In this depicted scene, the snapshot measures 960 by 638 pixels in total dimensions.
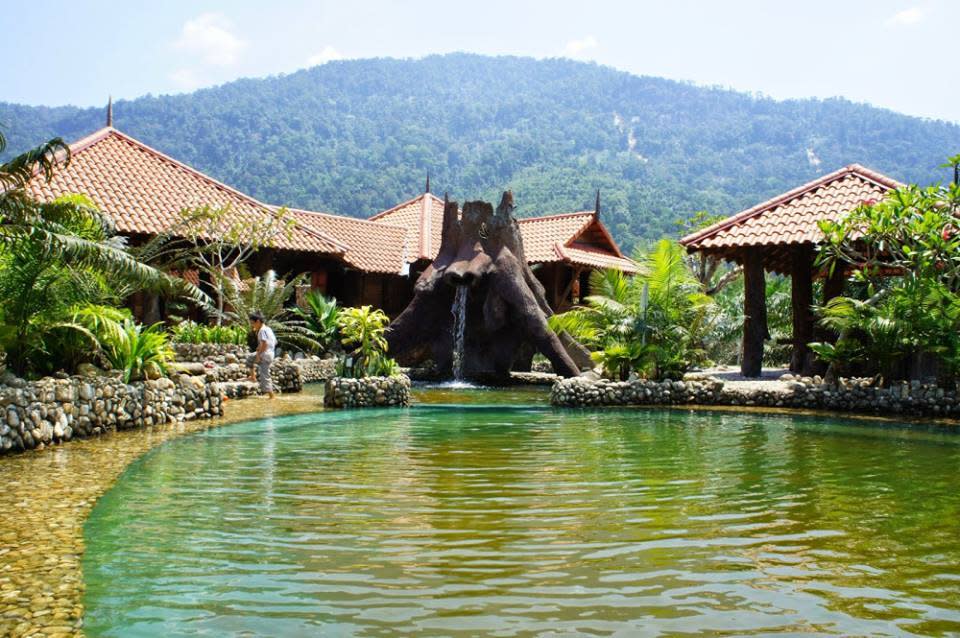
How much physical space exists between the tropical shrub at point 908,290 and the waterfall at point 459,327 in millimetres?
9270

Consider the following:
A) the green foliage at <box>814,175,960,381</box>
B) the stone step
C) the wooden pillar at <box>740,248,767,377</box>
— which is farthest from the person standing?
the wooden pillar at <box>740,248,767,377</box>

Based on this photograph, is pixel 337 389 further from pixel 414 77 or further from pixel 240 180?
pixel 414 77

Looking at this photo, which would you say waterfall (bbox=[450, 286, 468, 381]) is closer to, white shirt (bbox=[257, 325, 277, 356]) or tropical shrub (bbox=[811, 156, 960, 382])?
white shirt (bbox=[257, 325, 277, 356])

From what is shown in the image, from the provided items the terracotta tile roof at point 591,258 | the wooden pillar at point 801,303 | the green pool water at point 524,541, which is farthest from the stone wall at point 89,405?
the terracotta tile roof at point 591,258

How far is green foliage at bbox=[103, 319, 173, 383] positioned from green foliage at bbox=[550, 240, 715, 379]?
760 cm

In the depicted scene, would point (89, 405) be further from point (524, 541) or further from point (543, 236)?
point (543, 236)

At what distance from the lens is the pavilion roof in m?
17.2

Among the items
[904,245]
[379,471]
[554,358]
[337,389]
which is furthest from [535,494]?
[554,358]

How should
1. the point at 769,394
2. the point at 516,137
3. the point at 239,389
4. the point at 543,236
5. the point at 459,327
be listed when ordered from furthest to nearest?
the point at 516,137
the point at 543,236
the point at 459,327
the point at 239,389
the point at 769,394

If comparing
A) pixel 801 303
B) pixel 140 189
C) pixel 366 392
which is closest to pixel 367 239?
pixel 140 189

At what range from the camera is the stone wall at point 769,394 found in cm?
1409

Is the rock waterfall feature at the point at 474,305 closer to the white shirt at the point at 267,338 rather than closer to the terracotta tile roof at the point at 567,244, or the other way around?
the terracotta tile roof at the point at 567,244

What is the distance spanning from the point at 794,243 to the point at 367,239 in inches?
613

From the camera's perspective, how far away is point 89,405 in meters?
10.2
